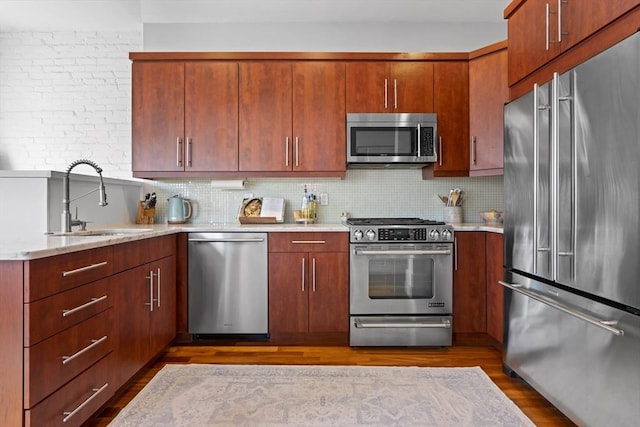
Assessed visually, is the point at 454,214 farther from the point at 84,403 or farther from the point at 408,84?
the point at 84,403

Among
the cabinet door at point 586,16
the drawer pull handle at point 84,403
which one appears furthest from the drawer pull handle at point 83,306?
the cabinet door at point 586,16

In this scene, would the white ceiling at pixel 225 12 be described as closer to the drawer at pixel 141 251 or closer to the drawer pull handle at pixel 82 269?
the drawer at pixel 141 251

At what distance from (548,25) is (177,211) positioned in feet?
9.98

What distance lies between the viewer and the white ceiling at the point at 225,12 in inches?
135

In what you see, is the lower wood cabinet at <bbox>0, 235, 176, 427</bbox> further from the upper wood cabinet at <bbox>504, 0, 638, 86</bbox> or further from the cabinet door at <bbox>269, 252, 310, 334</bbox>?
the upper wood cabinet at <bbox>504, 0, 638, 86</bbox>

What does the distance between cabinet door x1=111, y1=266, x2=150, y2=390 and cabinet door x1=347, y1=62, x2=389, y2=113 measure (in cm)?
211

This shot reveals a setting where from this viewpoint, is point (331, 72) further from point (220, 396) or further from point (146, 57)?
point (220, 396)

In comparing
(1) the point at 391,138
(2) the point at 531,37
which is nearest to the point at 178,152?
(1) the point at 391,138

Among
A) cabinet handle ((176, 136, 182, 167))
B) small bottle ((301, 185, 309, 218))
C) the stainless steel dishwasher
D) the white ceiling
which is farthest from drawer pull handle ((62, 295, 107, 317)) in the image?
the white ceiling

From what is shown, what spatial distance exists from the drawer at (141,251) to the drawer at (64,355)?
273 millimetres

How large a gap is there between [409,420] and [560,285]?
39.2 inches

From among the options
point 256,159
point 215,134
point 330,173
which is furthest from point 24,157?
point 330,173

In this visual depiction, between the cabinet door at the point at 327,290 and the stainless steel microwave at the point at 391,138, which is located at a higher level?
the stainless steel microwave at the point at 391,138

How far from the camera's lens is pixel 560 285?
1963 mm
